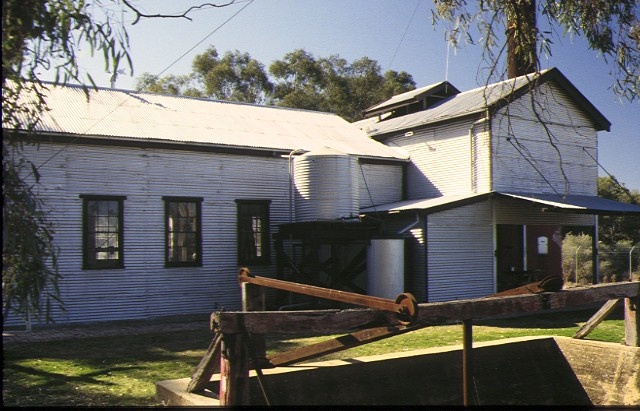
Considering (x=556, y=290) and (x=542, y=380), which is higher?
(x=556, y=290)

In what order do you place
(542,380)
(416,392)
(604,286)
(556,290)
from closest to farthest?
1. (556,290)
2. (604,286)
3. (416,392)
4. (542,380)

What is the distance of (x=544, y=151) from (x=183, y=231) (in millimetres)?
12785

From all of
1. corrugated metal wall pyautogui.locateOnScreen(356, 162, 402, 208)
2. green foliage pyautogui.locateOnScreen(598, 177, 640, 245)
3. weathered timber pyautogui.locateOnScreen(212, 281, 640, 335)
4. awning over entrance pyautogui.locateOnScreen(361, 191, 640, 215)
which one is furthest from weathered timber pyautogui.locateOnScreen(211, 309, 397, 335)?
green foliage pyautogui.locateOnScreen(598, 177, 640, 245)

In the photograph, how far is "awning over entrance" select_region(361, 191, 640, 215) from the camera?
19422 millimetres

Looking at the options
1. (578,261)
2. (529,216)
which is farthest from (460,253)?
(578,261)

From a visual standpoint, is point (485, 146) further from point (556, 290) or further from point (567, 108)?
point (556, 290)

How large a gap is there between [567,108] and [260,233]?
1224 centimetres

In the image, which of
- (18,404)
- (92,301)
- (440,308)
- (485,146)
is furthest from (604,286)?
(485,146)

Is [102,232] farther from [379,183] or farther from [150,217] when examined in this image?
[379,183]

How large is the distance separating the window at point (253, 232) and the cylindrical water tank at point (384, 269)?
3.55 m

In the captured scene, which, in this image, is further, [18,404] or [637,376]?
[637,376]

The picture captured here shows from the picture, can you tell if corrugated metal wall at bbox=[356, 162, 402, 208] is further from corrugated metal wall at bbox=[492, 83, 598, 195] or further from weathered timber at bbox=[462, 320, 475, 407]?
weathered timber at bbox=[462, 320, 475, 407]

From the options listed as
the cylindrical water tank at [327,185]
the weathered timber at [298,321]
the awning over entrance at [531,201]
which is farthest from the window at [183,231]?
the weathered timber at [298,321]

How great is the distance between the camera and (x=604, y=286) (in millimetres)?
6848
